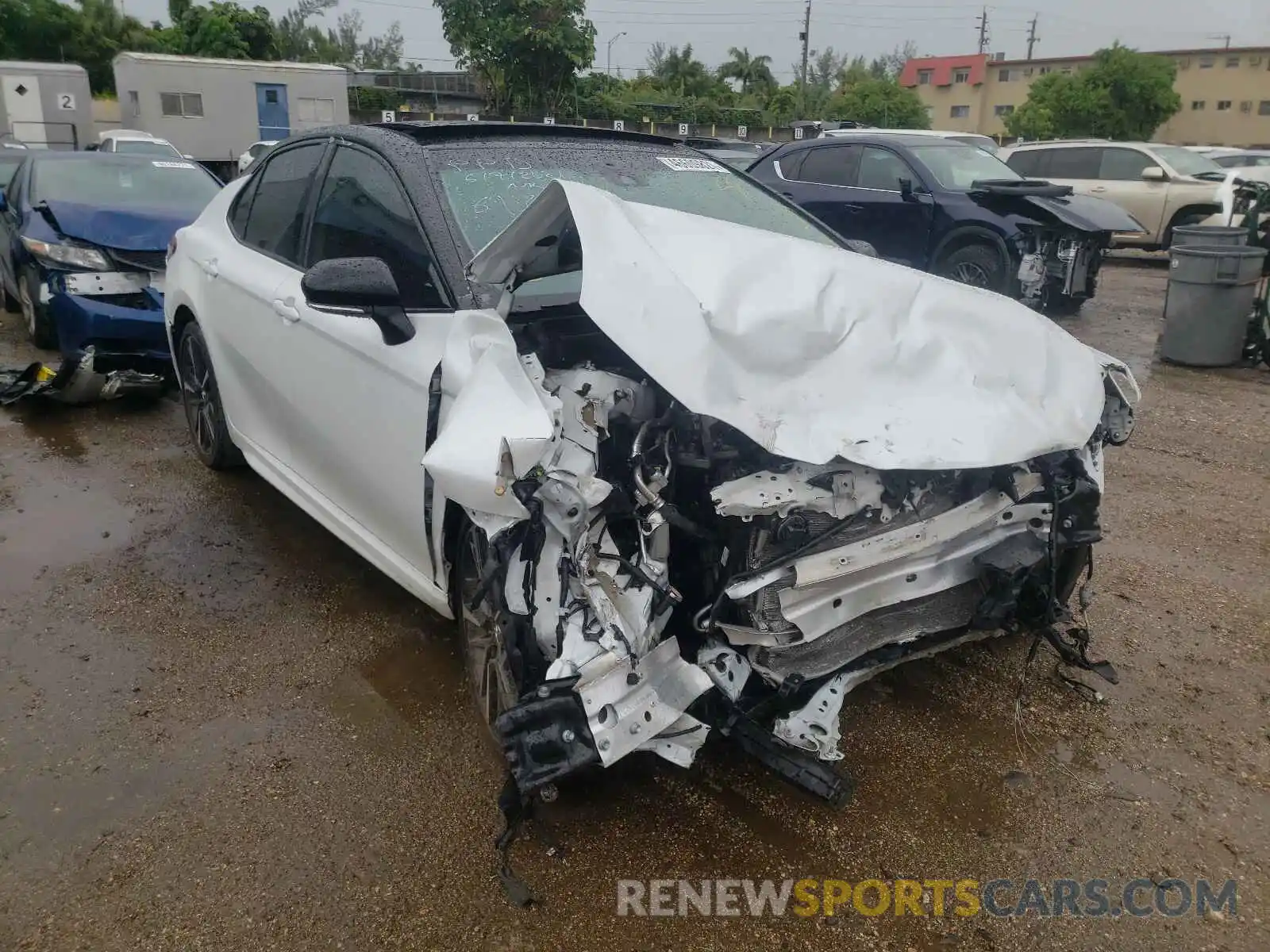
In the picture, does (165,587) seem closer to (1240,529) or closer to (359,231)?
(359,231)

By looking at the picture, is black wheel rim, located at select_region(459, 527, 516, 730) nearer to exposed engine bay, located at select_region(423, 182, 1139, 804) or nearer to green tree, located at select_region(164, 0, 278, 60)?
exposed engine bay, located at select_region(423, 182, 1139, 804)

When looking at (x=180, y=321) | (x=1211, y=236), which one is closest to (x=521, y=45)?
(x=1211, y=236)

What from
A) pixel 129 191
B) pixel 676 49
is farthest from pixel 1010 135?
pixel 129 191

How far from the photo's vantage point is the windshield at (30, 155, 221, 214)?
6905mm

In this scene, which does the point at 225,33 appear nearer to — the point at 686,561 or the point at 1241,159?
the point at 1241,159

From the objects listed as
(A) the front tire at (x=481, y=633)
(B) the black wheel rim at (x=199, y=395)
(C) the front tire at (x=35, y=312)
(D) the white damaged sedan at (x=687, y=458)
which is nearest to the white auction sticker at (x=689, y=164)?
(D) the white damaged sedan at (x=687, y=458)

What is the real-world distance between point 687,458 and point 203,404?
3.43 metres

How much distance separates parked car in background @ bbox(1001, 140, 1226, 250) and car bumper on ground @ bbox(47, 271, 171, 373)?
38.3 feet

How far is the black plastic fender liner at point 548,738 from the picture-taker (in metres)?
2.21

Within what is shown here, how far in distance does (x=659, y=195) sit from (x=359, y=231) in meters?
1.08

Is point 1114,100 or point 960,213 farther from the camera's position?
point 1114,100

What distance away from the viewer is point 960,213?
8.96m

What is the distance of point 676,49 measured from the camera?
58969 mm

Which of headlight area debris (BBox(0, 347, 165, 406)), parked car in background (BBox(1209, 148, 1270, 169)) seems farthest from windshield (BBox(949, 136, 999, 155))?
headlight area debris (BBox(0, 347, 165, 406))
